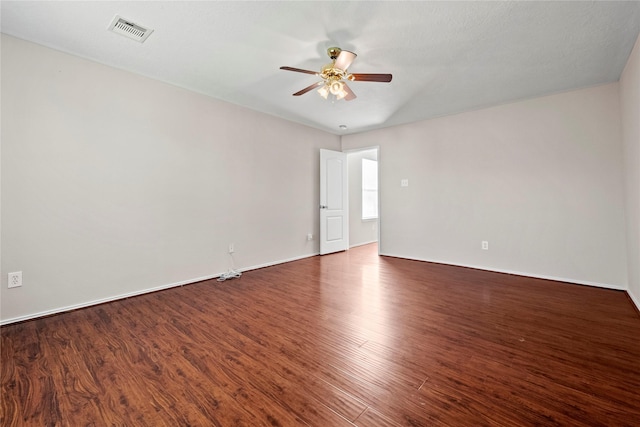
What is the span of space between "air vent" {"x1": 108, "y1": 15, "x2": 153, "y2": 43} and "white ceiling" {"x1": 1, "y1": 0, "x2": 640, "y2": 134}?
0.05 metres

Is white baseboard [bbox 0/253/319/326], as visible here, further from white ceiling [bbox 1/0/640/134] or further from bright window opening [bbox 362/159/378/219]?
bright window opening [bbox 362/159/378/219]

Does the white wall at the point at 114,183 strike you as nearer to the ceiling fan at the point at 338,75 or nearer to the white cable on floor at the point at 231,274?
the white cable on floor at the point at 231,274

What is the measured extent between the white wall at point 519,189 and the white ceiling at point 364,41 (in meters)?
0.52

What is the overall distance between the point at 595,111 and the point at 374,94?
2.66 meters

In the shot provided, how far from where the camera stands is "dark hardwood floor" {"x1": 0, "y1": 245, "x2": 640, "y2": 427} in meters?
1.31

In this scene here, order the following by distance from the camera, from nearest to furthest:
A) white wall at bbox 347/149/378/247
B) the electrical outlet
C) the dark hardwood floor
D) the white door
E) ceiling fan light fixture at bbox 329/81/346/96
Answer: the dark hardwood floor < the electrical outlet < ceiling fan light fixture at bbox 329/81/346/96 < the white door < white wall at bbox 347/149/378/247

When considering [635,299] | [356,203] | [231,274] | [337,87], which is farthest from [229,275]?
[635,299]

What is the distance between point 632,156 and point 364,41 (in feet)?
9.38

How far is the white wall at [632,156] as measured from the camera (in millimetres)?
2398

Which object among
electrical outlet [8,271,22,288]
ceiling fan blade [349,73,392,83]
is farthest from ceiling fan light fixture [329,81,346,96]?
electrical outlet [8,271,22,288]

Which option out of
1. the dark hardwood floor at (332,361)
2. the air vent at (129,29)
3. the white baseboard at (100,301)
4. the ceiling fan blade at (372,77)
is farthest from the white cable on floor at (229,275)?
the ceiling fan blade at (372,77)

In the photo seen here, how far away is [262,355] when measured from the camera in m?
1.81

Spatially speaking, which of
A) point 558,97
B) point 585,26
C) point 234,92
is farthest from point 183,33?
point 558,97

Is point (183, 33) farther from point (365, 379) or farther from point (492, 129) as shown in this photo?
point (492, 129)
